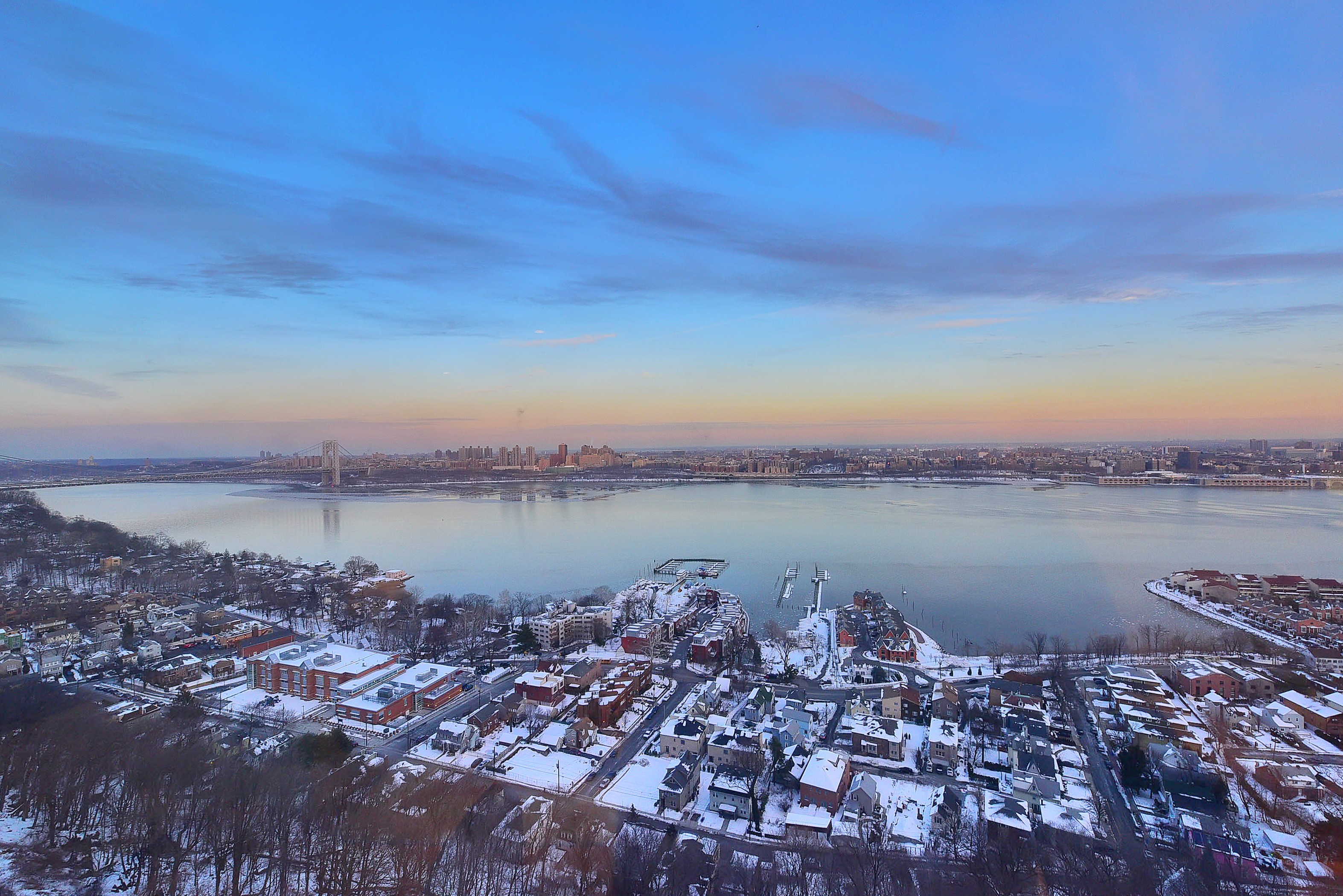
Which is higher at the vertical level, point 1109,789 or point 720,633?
point 720,633

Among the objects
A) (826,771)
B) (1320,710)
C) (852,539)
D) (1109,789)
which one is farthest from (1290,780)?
(852,539)

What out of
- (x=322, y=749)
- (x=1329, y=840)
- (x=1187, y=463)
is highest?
(x=1187, y=463)

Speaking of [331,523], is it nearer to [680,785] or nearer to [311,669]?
[311,669]

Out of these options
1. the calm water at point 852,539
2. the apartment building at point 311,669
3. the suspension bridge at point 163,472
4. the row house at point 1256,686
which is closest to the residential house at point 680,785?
the apartment building at point 311,669

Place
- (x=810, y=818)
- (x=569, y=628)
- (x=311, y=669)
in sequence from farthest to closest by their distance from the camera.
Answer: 1. (x=569, y=628)
2. (x=311, y=669)
3. (x=810, y=818)

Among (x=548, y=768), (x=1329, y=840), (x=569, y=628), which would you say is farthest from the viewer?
(x=569, y=628)

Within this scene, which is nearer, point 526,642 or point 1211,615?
point 526,642

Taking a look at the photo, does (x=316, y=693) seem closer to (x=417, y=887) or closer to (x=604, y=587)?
(x=417, y=887)
